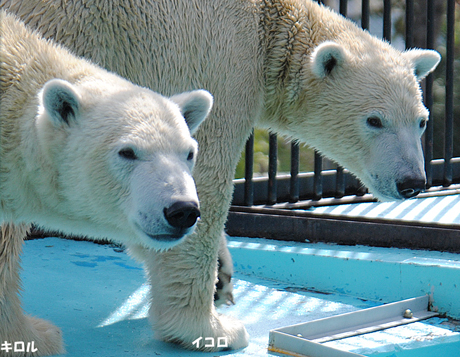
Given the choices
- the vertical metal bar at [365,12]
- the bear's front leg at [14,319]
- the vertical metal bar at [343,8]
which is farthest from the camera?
the vertical metal bar at [365,12]

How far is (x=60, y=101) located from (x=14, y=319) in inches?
47.4

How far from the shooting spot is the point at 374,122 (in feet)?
12.8

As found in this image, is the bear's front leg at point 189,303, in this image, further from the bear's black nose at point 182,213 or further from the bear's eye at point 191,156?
the bear's black nose at point 182,213

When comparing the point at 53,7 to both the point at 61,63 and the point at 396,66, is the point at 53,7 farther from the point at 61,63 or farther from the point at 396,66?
the point at 396,66

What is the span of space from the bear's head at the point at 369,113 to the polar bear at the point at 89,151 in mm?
1357

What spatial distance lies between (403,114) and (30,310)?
7.90 ft

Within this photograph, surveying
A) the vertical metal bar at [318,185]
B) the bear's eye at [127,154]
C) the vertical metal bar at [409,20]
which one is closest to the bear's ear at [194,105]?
the bear's eye at [127,154]

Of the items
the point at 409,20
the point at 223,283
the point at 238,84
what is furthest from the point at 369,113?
the point at 409,20

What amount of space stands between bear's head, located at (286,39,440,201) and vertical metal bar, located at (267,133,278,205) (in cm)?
150

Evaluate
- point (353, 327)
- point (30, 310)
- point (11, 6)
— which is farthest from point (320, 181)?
point (11, 6)

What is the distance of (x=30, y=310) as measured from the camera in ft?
12.4

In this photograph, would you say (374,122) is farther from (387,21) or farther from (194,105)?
(387,21)

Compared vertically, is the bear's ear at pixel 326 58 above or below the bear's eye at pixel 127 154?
above

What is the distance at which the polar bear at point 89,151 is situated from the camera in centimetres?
247
